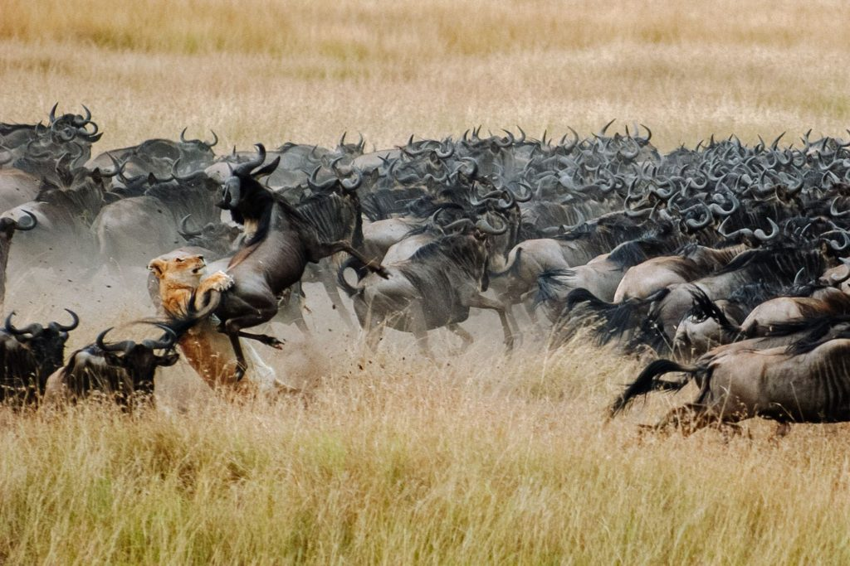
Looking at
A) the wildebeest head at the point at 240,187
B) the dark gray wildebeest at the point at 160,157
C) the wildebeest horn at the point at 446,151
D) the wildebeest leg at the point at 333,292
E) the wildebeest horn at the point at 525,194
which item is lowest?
the dark gray wildebeest at the point at 160,157

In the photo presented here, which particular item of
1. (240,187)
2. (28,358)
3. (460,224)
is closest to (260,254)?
(240,187)

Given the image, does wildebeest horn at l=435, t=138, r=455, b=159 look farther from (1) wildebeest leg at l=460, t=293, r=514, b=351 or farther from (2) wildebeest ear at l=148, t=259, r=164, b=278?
(2) wildebeest ear at l=148, t=259, r=164, b=278

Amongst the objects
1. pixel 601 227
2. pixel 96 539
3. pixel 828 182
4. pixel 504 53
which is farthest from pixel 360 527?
pixel 504 53

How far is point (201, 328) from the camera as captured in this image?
681cm

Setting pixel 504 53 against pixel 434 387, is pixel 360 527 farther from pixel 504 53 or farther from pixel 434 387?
pixel 504 53

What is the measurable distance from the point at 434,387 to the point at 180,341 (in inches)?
56.6

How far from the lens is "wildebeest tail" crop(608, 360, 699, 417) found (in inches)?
235

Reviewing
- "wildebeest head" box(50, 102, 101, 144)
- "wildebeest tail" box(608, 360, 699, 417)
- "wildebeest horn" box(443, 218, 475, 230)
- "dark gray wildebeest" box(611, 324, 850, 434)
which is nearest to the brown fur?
"wildebeest tail" box(608, 360, 699, 417)

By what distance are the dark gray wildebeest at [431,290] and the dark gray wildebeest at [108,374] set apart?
210 centimetres

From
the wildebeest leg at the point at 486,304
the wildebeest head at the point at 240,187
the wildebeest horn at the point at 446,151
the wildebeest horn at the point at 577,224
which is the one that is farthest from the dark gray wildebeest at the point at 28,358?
the wildebeest horn at the point at 446,151

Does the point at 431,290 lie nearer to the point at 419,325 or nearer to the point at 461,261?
the point at 419,325

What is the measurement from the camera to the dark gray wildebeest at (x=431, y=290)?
828 centimetres

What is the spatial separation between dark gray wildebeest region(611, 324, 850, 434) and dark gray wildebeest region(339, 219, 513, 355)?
256cm

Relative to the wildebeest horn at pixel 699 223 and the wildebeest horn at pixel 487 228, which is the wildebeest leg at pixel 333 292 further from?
the wildebeest horn at pixel 699 223
